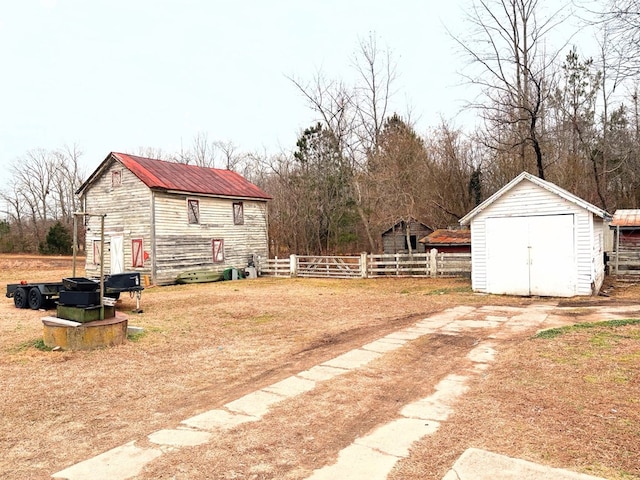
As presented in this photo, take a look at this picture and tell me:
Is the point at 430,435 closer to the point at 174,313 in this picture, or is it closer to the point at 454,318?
the point at 454,318

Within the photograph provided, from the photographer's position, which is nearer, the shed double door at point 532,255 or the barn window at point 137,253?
the shed double door at point 532,255

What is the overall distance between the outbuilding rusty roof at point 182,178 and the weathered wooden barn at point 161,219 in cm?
5

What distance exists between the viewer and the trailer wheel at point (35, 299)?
12.9m

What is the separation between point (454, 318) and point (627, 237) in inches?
699

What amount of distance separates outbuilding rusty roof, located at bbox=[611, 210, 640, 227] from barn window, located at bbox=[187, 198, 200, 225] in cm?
2006

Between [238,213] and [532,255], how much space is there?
15.7 m

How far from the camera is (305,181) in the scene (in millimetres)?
30672

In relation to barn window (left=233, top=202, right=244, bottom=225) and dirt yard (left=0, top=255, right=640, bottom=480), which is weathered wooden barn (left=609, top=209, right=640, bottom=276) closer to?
dirt yard (left=0, top=255, right=640, bottom=480)

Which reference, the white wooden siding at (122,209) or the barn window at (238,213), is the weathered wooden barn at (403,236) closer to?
the barn window at (238,213)

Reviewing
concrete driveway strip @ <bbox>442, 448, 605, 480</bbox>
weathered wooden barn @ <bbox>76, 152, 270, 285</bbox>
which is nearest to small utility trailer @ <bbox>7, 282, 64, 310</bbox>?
weathered wooden barn @ <bbox>76, 152, 270, 285</bbox>

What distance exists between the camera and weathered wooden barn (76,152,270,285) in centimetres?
2083

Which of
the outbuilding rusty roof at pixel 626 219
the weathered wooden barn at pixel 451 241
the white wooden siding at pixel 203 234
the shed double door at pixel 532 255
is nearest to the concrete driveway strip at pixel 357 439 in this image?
the shed double door at pixel 532 255

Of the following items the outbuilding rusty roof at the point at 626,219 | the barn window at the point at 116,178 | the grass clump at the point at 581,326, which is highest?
the barn window at the point at 116,178

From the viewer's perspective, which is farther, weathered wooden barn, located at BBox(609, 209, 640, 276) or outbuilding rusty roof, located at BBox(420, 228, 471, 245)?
outbuilding rusty roof, located at BBox(420, 228, 471, 245)
